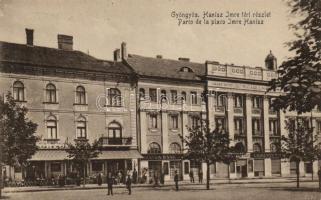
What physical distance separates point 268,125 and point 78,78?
1808cm

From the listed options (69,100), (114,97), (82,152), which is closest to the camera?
(82,152)

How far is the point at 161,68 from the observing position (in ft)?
132

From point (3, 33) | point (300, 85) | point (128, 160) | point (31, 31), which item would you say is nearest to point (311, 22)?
point (300, 85)

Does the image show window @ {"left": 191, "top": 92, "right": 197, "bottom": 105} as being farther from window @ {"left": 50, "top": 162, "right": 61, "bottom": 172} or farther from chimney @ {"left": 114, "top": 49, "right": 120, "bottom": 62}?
window @ {"left": 50, "top": 162, "right": 61, "bottom": 172}

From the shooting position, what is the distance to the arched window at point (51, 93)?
33844 mm

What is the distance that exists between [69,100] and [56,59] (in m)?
2.85

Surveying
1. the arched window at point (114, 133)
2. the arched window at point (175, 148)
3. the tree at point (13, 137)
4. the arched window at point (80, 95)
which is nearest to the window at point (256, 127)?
the arched window at point (175, 148)

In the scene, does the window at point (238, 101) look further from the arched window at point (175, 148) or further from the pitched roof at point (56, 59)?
the pitched roof at point (56, 59)

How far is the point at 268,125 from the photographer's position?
147 ft

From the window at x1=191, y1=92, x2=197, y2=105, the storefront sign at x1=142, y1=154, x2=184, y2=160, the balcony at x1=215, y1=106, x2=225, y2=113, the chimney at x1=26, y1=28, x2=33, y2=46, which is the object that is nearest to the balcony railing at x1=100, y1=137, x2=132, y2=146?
the storefront sign at x1=142, y1=154, x2=184, y2=160

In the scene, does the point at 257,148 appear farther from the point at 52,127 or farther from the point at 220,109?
the point at 52,127

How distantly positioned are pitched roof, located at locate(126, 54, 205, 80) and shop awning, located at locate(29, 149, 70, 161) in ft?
27.5

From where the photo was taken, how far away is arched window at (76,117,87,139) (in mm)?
35156

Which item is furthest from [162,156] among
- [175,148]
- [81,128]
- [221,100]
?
[221,100]
